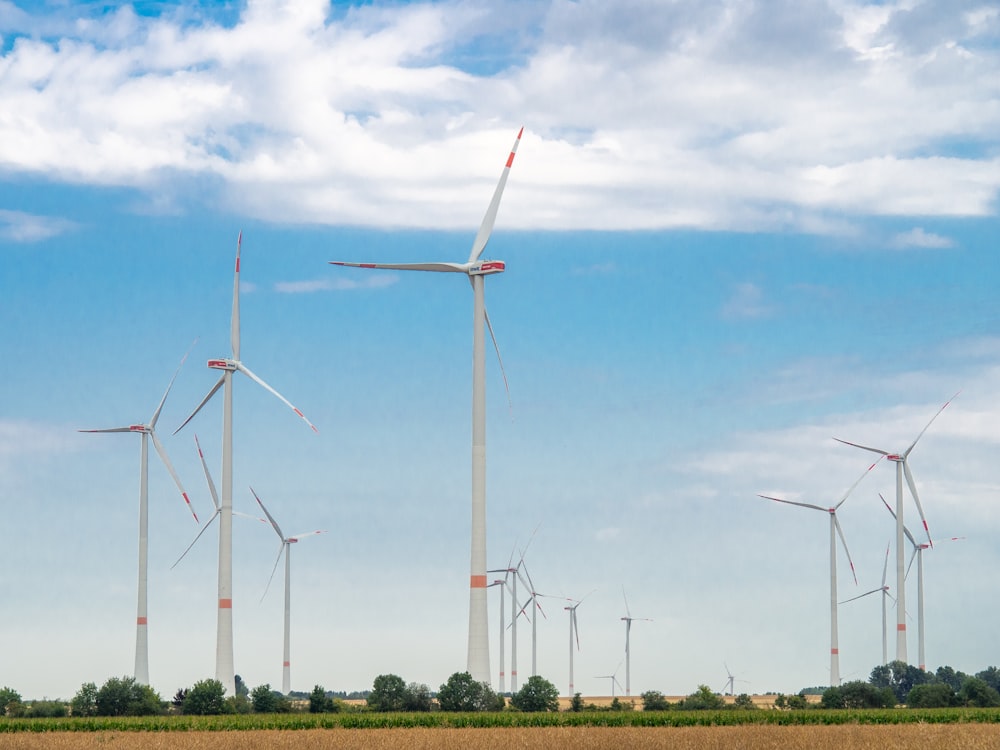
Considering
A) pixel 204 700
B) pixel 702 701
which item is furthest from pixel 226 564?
pixel 702 701

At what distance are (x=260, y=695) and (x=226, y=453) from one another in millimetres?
24093

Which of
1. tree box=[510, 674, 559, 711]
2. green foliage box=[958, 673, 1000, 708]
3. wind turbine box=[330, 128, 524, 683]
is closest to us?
wind turbine box=[330, 128, 524, 683]

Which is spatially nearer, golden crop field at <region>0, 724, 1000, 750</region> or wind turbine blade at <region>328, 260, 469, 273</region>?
golden crop field at <region>0, 724, 1000, 750</region>

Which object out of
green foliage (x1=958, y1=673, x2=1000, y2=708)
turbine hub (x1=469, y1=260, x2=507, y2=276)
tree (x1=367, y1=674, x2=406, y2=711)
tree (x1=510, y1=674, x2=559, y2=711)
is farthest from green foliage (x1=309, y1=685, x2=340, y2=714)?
green foliage (x1=958, y1=673, x2=1000, y2=708)

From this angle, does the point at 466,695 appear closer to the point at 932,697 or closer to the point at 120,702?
the point at 120,702

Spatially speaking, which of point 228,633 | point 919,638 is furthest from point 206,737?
point 919,638

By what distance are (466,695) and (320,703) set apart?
51.6 feet

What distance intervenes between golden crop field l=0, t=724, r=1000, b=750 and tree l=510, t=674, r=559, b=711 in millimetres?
36799

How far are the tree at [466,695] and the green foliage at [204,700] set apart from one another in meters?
19.5

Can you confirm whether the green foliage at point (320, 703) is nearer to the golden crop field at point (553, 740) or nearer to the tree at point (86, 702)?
the tree at point (86, 702)

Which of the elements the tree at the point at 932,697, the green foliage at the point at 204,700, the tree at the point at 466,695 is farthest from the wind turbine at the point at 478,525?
the tree at the point at 932,697

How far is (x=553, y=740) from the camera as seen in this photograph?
218ft

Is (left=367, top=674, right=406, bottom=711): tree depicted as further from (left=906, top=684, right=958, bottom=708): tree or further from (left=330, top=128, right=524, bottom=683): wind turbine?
(left=906, top=684, right=958, bottom=708): tree

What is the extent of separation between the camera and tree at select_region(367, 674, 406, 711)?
11625 cm
